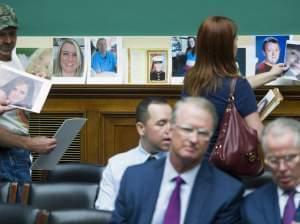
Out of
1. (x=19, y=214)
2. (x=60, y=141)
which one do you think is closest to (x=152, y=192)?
(x=19, y=214)


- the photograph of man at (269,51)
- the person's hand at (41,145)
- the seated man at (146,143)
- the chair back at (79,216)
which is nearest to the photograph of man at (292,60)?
the photograph of man at (269,51)

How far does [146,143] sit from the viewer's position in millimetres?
4145

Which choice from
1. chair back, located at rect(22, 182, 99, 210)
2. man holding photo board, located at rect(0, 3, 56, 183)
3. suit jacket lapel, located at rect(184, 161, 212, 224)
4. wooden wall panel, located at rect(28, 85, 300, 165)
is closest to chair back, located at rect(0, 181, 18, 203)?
chair back, located at rect(22, 182, 99, 210)

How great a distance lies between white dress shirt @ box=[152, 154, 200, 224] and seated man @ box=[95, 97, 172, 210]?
0.82 metres

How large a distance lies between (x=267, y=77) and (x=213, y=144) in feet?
5.55

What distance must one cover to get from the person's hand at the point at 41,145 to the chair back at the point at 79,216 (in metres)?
0.94

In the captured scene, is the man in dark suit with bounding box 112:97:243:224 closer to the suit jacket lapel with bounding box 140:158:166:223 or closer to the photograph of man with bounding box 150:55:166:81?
the suit jacket lapel with bounding box 140:158:166:223

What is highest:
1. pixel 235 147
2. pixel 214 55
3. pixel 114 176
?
pixel 214 55

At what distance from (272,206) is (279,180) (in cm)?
11

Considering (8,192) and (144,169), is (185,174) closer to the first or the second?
(144,169)

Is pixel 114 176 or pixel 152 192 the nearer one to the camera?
pixel 152 192

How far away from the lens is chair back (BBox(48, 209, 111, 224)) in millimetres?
3577

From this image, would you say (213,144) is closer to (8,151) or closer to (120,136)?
(8,151)

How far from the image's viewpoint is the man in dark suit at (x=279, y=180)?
3.07 metres
